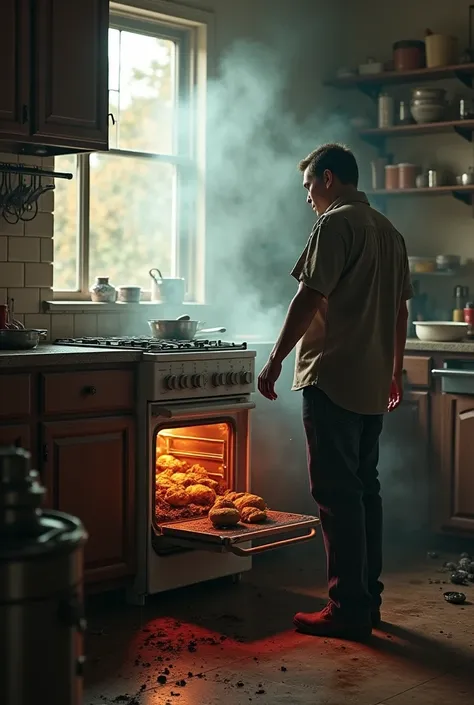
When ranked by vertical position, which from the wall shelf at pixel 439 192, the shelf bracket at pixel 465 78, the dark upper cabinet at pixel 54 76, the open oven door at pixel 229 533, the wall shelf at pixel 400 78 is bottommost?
the open oven door at pixel 229 533

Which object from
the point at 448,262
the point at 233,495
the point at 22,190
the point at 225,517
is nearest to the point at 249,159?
the point at 448,262

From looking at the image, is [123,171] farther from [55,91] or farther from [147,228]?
[55,91]

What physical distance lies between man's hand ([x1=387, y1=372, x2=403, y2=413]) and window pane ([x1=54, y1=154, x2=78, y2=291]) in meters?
1.56

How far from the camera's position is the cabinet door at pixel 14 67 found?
3891 mm

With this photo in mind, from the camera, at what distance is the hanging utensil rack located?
4289mm

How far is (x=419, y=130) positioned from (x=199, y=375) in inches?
91.8

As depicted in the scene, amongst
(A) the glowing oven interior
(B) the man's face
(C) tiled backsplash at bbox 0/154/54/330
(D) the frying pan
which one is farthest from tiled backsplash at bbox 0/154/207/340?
(B) the man's face

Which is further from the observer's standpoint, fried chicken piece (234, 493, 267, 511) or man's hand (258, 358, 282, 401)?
fried chicken piece (234, 493, 267, 511)

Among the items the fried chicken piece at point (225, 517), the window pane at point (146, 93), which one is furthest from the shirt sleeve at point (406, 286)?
the window pane at point (146, 93)

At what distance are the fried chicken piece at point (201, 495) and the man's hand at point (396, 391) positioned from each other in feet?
2.59

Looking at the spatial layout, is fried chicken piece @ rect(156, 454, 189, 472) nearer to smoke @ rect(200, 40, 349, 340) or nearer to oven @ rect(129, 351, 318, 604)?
oven @ rect(129, 351, 318, 604)

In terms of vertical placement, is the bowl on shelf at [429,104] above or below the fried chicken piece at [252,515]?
above

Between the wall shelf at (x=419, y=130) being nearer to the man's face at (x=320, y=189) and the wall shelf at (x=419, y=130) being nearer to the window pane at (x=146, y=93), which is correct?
the window pane at (x=146, y=93)

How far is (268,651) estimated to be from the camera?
3.48 meters
